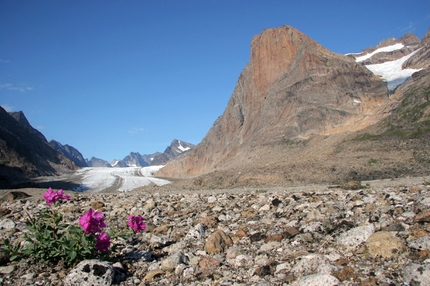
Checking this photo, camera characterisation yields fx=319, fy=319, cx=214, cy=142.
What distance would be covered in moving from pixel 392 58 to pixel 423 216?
109 meters

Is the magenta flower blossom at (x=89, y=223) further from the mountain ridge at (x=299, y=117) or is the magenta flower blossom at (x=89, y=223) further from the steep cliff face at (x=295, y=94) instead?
the steep cliff face at (x=295, y=94)

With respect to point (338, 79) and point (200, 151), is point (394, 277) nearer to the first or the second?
point (338, 79)

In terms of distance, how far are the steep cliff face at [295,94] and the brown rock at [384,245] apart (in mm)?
37048

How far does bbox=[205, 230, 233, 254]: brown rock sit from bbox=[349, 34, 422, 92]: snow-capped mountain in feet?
199

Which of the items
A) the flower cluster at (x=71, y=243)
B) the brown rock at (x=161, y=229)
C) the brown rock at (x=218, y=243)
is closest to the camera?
the flower cluster at (x=71, y=243)

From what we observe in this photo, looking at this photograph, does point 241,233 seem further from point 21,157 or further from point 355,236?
point 21,157

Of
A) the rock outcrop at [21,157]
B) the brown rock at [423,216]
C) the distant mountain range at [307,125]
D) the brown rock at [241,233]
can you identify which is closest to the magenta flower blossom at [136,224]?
the brown rock at [241,233]

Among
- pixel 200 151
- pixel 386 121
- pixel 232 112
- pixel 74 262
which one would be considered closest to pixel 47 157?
pixel 200 151

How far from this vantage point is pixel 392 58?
3846 inches

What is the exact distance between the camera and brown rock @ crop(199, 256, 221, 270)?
16.2 ft

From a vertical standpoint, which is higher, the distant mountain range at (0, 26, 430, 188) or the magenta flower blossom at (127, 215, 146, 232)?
the distant mountain range at (0, 26, 430, 188)

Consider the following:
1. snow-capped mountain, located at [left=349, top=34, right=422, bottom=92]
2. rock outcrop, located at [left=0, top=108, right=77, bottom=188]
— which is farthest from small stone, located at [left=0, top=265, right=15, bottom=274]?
snow-capped mountain, located at [left=349, top=34, right=422, bottom=92]

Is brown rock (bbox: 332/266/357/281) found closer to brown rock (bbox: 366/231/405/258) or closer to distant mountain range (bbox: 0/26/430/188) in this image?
brown rock (bbox: 366/231/405/258)

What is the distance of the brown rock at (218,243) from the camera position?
566cm
